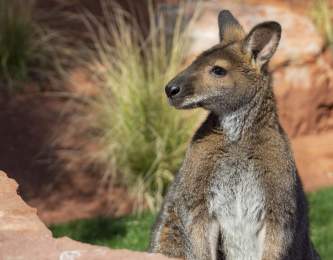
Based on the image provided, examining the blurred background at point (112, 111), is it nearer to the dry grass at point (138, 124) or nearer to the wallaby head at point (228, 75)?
the dry grass at point (138, 124)

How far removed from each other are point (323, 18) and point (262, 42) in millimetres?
8062

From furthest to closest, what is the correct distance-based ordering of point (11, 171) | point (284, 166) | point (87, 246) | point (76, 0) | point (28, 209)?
1. point (76, 0)
2. point (11, 171)
3. point (284, 166)
4. point (28, 209)
5. point (87, 246)

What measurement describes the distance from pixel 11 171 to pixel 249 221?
15.2 feet

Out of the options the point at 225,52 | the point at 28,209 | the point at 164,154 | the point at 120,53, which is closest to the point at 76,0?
the point at 120,53

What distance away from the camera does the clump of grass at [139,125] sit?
10148 millimetres

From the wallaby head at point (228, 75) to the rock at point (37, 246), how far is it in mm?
1425

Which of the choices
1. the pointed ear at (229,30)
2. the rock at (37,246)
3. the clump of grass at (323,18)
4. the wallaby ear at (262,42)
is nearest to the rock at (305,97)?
the clump of grass at (323,18)

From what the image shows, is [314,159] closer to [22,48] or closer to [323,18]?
[323,18]

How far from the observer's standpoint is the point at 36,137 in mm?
10586

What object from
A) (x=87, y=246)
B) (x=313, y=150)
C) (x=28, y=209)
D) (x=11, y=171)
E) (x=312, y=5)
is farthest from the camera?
(x=312, y=5)

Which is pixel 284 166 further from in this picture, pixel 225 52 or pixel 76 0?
pixel 76 0

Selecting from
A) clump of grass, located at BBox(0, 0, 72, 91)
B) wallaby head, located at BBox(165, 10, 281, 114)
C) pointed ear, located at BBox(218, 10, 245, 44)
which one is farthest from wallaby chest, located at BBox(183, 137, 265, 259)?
clump of grass, located at BBox(0, 0, 72, 91)

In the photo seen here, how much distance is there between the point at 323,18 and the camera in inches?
550

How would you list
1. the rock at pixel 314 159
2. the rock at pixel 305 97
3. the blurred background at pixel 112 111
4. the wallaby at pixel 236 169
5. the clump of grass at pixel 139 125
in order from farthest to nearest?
1. the rock at pixel 305 97
2. the rock at pixel 314 159
3. the clump of grass at pixel 139 125
4. the blurred background at pixel 112 111
5. the wallaby at pixel 236 169
